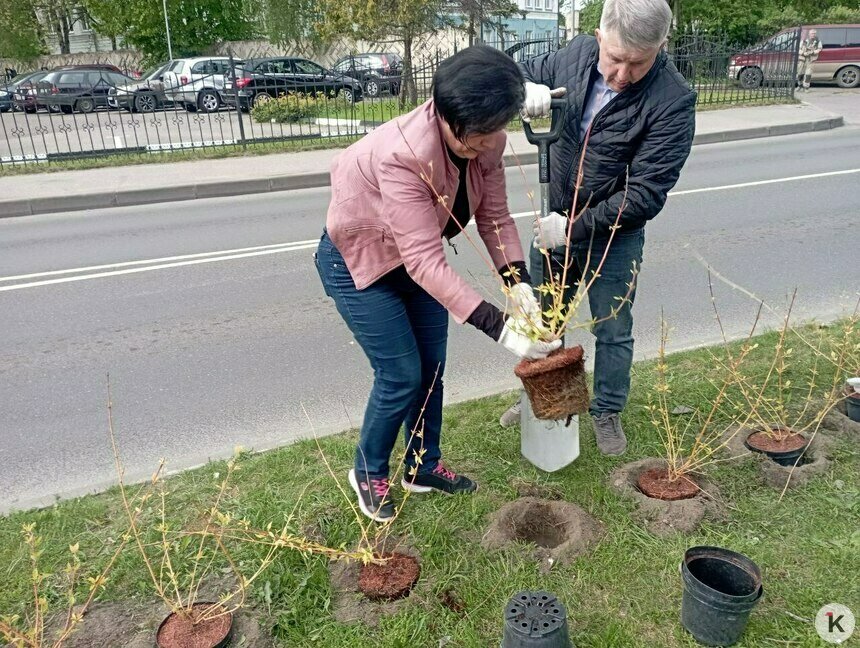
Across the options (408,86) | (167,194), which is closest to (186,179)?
(167,194)

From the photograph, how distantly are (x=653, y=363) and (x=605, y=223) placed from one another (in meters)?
1.55

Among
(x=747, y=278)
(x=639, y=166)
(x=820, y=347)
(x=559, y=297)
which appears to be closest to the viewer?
(x=559, y=297)

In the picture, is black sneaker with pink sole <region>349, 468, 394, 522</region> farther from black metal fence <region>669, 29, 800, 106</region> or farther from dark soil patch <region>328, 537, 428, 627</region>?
black metal fence <region>669, 29, 800, 106</region>

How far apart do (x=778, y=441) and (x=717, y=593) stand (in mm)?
1273

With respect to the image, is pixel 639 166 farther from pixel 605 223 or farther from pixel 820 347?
pixel 820 347

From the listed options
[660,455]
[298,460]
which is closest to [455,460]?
[298,460]

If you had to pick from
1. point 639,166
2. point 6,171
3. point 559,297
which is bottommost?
point 6,171

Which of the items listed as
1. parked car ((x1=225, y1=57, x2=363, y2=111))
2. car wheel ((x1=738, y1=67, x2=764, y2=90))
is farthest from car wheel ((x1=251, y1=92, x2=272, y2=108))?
car wheel ((x1=738, y1=67, x2=764, y2=90))

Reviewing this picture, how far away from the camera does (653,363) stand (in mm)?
4164

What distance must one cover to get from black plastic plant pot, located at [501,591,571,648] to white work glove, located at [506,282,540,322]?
90 cm

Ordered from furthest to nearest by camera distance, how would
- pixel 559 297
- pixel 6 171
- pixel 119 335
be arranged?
pixel 6 171
pixel 119 335
pixel 559 297

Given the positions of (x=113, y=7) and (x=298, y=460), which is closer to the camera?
(x=298, y=460)

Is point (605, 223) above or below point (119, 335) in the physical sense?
above

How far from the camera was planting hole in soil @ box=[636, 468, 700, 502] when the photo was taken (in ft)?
9.37
